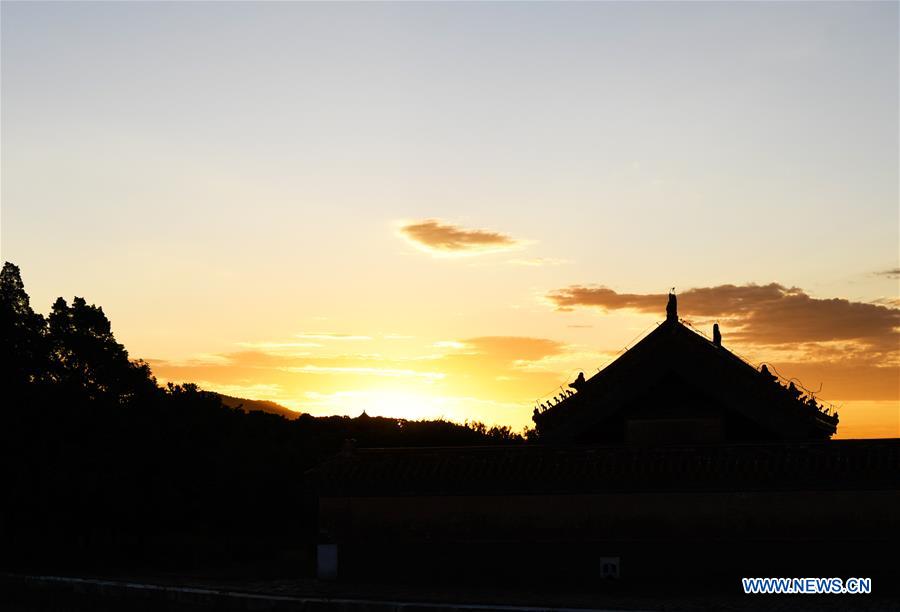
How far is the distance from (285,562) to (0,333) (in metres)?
14.5

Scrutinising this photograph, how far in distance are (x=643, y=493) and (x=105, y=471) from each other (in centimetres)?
2123

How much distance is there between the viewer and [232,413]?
66.2 meters

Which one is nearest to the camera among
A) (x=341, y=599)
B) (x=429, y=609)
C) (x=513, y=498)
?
(x=429, y=609)

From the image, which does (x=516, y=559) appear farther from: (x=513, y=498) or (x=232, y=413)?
(x=232, y=413)

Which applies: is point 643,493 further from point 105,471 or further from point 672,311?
point 105,471

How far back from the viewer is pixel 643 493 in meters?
30.5

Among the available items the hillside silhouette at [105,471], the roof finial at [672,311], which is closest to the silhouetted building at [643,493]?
the roof finial at [672,311]

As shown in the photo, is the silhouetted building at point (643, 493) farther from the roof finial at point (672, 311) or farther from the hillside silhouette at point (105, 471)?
the hillside silhouette at point (105, 471)

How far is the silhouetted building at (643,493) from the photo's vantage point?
95.7 feet

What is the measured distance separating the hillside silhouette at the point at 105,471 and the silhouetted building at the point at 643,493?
11394mm

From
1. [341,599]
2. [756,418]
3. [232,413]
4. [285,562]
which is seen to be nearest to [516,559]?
[341,599]

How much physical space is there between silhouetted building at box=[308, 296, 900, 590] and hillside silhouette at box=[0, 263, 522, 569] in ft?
37.4

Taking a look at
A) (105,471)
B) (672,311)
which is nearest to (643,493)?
(672,311)

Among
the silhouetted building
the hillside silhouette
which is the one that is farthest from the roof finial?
the hillside silhouette
